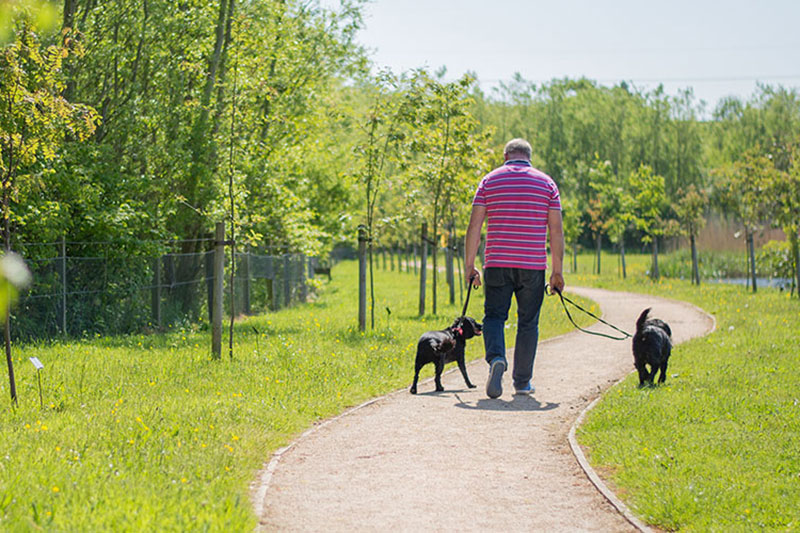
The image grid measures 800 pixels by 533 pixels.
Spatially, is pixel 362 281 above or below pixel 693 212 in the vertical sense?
below

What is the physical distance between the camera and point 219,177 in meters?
17.7

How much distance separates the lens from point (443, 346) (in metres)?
9.14

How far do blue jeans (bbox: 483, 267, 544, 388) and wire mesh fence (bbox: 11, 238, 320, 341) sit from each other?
4.92m

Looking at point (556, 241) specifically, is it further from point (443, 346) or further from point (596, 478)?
point (596, 478)

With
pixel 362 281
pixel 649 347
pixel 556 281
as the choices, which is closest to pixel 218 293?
pixel 362 281

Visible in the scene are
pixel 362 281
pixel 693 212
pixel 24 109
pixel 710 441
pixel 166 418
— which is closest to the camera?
pixel 710 441

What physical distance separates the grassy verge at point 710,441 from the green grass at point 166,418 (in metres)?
2.65

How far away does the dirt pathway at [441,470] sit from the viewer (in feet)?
17.0

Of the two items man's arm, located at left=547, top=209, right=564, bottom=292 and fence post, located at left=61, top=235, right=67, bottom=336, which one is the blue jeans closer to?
man's arm, located at left=547, top=209, right=564, bottom=292

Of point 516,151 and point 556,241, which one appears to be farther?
point 516,151

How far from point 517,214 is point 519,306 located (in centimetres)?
94

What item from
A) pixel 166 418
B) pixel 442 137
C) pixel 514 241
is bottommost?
pixel 166 418

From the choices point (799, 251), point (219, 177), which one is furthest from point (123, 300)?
point (799, 251)

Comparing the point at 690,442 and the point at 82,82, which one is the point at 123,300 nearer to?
the point at 82,82
